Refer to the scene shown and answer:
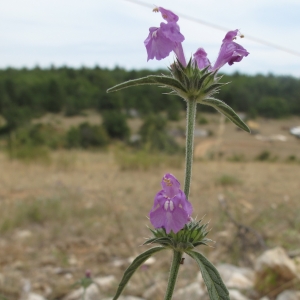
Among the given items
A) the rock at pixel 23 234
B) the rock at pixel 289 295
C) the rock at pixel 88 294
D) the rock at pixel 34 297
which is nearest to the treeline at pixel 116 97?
the rock at pixel 23 234

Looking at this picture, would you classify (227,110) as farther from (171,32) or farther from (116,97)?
(116,97)

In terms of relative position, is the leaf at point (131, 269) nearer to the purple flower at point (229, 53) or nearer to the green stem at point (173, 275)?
the green stem at point (173, 275)

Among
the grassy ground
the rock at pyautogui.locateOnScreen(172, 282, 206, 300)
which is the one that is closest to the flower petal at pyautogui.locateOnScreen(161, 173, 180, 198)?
the rock at pyautogui.locateOnScreen(172, 282, 206, 300)

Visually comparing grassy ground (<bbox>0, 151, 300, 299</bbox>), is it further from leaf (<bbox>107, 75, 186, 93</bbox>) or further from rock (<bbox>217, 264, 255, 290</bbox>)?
leaf (<bbox>107, 75, 186, 93</bbox>)

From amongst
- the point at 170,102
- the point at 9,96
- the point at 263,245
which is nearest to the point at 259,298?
the point at 263,245

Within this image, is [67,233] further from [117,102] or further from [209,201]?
[117,102]

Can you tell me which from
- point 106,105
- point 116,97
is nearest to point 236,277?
point 116,97
